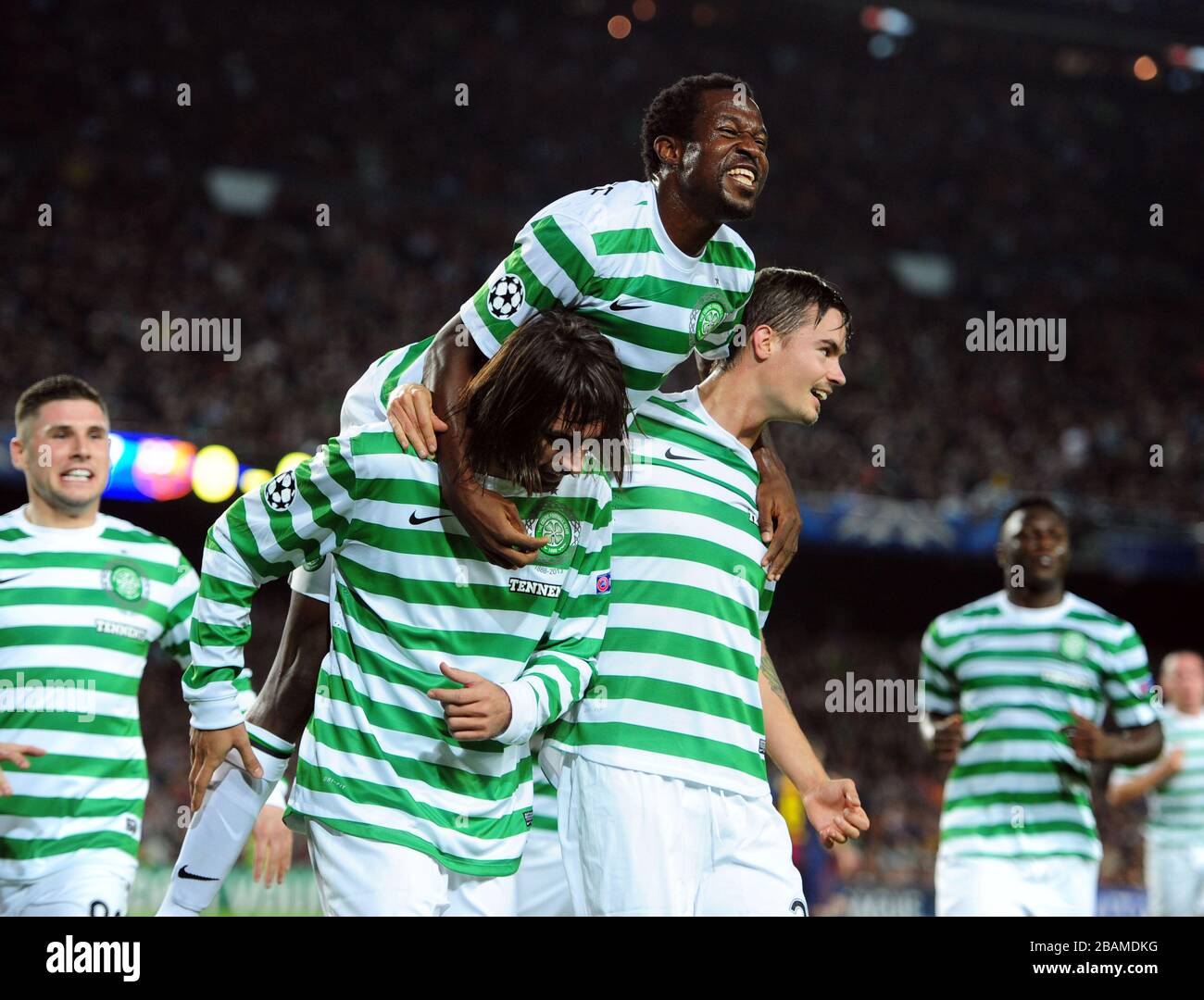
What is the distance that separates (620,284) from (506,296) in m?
0.29

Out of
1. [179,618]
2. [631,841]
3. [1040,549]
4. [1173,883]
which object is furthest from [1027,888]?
[179,618]

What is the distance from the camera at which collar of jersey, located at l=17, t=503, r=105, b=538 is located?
4348 millimetres

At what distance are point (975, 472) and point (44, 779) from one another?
15.0 m

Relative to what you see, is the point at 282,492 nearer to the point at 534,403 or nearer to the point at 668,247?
the point at 534,403

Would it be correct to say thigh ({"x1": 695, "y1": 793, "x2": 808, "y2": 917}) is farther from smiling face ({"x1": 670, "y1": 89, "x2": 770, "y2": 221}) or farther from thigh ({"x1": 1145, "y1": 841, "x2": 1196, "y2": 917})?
thigh ({"x1": 1145, "y1": 841, "x2": 1196, "y2": 917})

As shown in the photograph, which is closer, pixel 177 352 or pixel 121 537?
pixel 121 537

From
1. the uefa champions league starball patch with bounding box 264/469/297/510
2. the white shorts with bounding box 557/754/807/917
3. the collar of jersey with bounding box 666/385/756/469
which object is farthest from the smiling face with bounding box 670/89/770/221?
the white shorts with bounding box 557/754/807/917

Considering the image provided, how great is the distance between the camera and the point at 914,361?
19.2m

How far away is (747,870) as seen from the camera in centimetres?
313

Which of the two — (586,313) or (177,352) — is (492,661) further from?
(177,352)

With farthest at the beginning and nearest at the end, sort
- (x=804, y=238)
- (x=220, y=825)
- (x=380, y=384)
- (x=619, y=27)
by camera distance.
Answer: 1. (x=619, y=27)
2. (x=804, y=238)
3. (x=380, y=384)
4. (x=220, y=825)

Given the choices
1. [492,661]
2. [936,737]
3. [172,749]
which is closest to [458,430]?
[492,661]

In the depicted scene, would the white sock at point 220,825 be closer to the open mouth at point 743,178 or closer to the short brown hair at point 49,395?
the short brown hair at point 49,395
